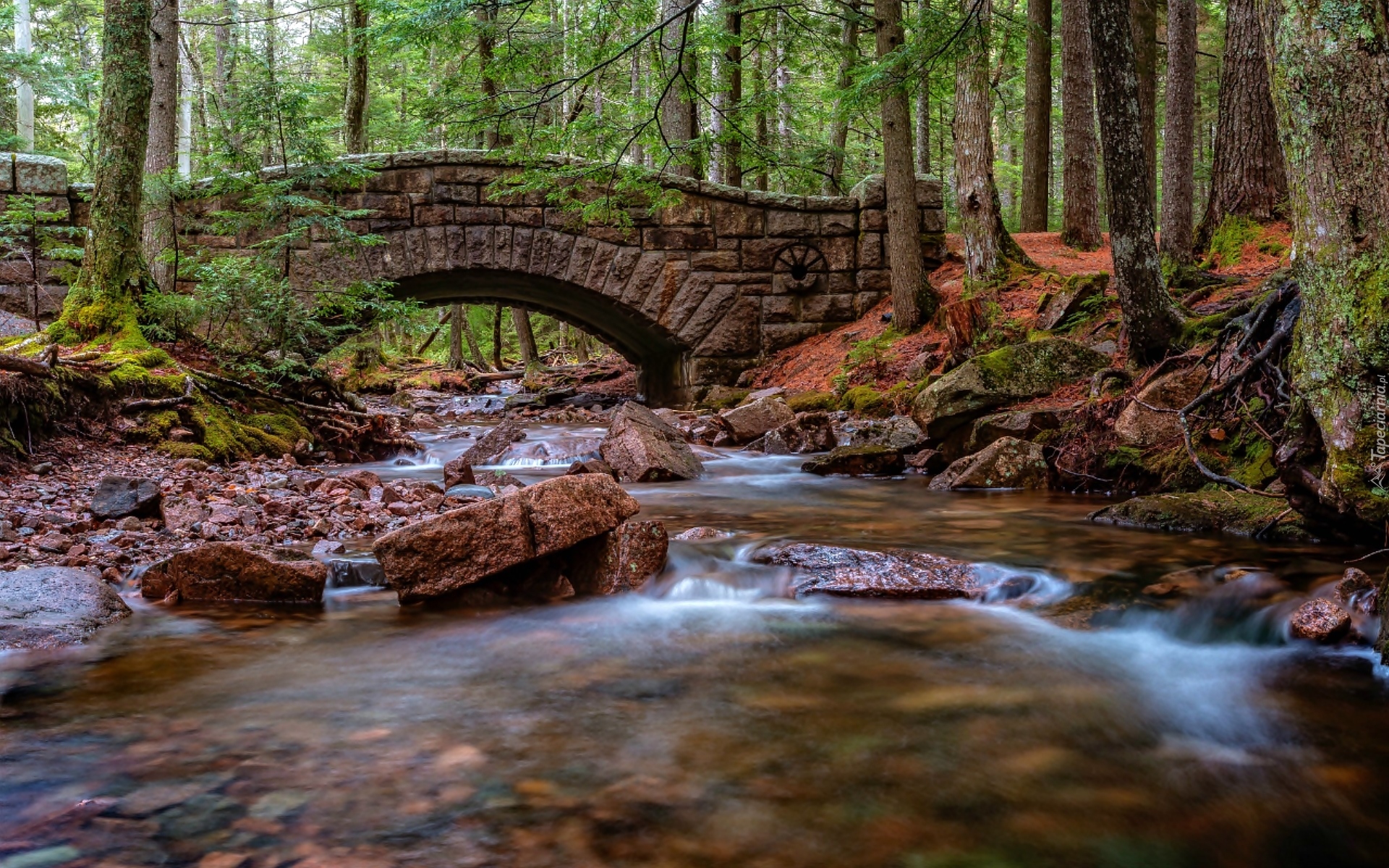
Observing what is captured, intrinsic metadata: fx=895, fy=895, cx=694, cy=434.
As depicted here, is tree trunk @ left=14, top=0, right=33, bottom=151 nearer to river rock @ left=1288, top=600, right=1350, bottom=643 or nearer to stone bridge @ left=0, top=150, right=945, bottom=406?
stone bridge @ left=0, top=150, right=945, bottom=406

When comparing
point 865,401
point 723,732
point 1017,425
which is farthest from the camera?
point 865,401

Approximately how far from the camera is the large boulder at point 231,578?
11.5ft

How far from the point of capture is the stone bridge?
1090 centimetres

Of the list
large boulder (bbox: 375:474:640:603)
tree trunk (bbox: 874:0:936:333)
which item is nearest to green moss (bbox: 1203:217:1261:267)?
tree trunk (bbox: 874:0:936:333)

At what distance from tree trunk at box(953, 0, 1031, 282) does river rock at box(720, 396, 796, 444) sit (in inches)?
110

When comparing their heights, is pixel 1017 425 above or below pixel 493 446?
above

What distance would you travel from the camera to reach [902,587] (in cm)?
365

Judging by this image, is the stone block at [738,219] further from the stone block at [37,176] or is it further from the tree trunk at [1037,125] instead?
the stone block at [37,176]

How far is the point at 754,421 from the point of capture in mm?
9234

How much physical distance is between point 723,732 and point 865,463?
4.97 m

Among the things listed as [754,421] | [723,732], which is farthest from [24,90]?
[723,732]

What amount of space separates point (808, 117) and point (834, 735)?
2151 centimetres

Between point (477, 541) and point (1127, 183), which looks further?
point (1127, 183)

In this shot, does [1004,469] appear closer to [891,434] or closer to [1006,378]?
[1006,378]
